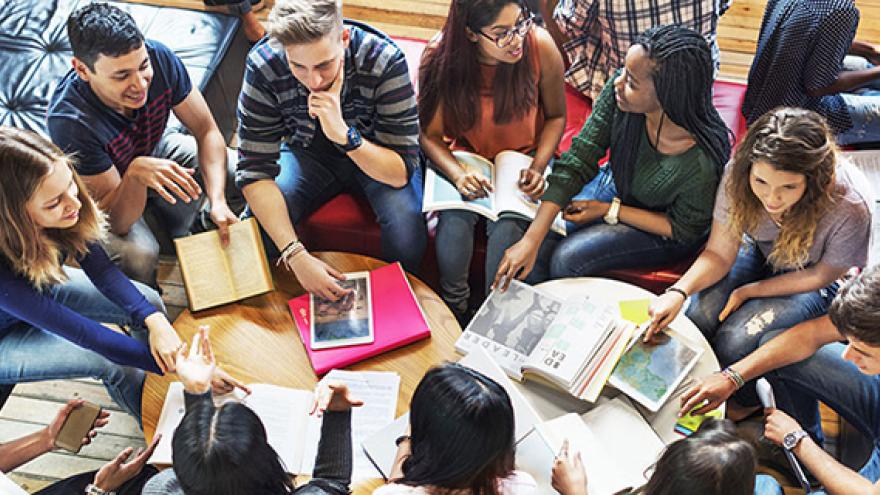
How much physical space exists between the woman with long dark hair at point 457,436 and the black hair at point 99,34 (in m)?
1.31

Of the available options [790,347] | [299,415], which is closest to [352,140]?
[299,415]

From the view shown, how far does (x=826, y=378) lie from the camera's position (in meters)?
2.10

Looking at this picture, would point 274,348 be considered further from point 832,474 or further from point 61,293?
point 832,474

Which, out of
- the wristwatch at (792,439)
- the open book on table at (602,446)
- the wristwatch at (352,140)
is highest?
the wristwatch at (352,140)

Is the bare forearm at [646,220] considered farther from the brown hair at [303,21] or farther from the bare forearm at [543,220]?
the brown hair at [303,21]

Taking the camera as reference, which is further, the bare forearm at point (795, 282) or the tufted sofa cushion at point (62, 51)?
the tufted sofa cushion at point (62, 51)

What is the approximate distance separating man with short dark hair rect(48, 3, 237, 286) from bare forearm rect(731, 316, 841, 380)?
1.54 meters

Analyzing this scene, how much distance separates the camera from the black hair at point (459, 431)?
4.75ft

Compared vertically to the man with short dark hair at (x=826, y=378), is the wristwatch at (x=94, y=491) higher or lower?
higher

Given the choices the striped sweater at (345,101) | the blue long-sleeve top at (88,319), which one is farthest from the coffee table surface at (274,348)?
the striped sweater at (345,101)

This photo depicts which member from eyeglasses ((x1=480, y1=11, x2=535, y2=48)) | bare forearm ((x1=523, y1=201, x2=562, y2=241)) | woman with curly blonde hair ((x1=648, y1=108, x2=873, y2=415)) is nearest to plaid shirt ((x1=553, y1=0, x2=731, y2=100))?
eyeglasses ((x1=480, y1=11, x2=535, y2=48))

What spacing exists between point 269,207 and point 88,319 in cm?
59

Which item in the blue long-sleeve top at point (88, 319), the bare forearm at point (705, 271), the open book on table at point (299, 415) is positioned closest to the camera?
the open book on table at point (299, 415)

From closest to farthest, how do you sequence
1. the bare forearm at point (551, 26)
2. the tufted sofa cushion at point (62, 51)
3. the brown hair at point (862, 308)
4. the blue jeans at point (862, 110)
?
the brown hair at point (862, 308), the blue jeans at point (862, 110), the tufted sofa cushion at point (62, 51), the bare forearm at point (551, 26)
